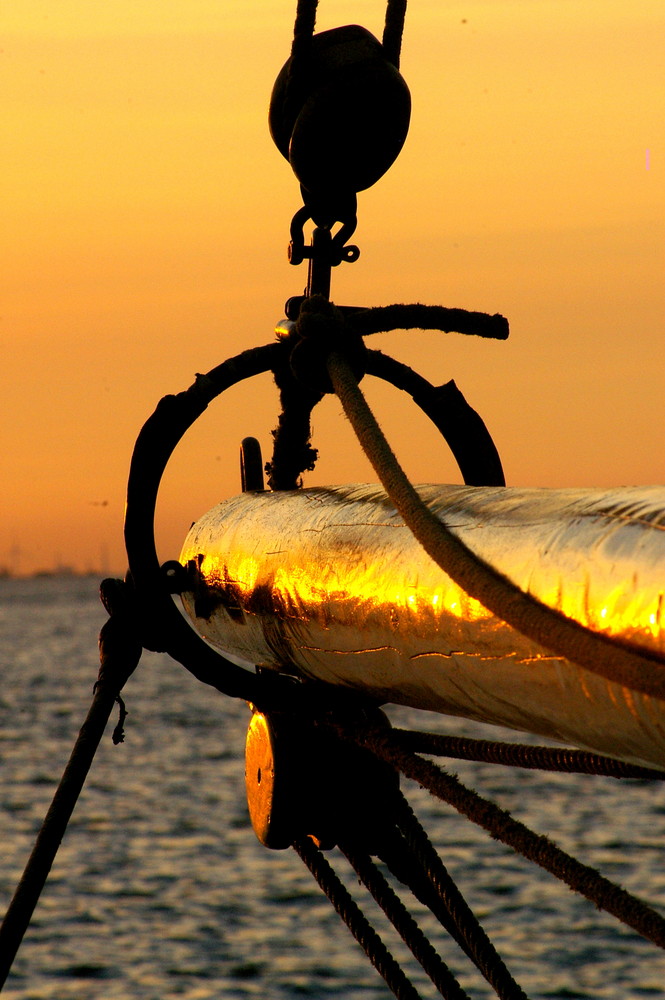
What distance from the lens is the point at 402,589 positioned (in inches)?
81.8

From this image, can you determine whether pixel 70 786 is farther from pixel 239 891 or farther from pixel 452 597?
pixel 239 891

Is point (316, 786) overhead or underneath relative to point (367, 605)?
underneath

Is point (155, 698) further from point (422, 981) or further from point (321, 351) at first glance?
point (321, 351)

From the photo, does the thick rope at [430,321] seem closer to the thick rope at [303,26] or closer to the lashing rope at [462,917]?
the thick rope at [303,26]

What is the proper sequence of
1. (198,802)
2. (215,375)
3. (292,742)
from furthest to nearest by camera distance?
(198,802), (292,742), (215,375)

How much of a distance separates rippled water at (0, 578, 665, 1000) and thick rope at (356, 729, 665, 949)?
1814 centimetres

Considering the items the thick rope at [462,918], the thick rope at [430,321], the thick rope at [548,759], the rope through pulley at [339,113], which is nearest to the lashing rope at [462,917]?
the thick rope at [462,918]

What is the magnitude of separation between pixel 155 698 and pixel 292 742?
191ft

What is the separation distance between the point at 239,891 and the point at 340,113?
76.1ft

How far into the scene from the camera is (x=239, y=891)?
81.7 ft

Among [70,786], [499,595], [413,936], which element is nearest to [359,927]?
[413,936]

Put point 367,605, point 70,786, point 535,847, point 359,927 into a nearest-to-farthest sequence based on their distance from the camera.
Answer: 1. point 535,847
2. point 367,605
3. point 70,786
4. point 359,927

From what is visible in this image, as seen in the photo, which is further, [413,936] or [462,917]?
[413,936]

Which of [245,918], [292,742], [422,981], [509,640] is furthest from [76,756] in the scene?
[245,918]
